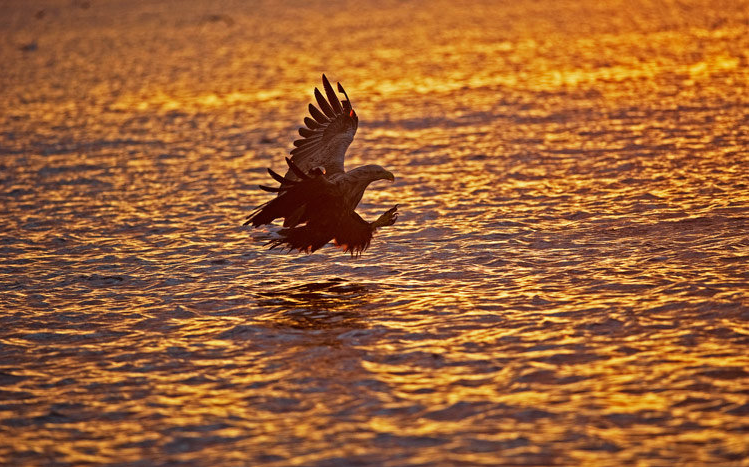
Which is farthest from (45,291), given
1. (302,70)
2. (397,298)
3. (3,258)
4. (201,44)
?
(201,44)

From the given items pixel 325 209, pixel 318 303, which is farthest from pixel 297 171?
pixel 318 303

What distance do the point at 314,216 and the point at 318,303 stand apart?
827 mm

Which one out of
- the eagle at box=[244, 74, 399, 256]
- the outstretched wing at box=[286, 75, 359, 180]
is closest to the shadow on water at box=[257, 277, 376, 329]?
the eagle at box=[244, 74, 399, 256]

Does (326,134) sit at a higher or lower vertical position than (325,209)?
higher

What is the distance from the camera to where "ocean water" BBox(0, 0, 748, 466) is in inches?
268

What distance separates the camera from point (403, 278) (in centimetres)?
1005

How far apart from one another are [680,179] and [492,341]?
18.4ft

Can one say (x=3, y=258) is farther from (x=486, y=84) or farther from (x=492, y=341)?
(x=486, y=84)

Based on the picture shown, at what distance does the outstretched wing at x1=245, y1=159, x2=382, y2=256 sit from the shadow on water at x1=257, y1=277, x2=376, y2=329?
0.41m

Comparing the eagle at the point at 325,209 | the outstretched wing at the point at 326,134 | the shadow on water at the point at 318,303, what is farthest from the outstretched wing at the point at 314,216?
the outstretched wing at the point at 326,134

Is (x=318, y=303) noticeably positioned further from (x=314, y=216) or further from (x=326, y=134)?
(x=326, y=134)

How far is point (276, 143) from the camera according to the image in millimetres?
16594

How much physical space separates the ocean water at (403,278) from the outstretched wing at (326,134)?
104 cm

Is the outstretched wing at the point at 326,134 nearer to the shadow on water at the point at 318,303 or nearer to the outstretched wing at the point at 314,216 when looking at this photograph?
the outstretched wing at the point at 314,216
